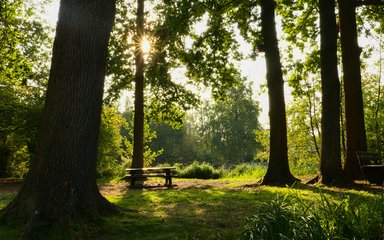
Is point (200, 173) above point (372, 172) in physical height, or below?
below

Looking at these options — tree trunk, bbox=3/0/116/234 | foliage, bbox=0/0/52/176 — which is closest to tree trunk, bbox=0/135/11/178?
foliage, bbox=0/0/52/176

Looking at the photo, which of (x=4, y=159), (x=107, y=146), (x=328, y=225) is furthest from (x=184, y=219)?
(x=4, y=159)

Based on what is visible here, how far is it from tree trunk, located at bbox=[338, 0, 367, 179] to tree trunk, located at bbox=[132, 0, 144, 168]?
953cm

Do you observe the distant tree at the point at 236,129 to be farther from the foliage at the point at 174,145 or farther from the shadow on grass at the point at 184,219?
the shadow on grass at the point at 184,219

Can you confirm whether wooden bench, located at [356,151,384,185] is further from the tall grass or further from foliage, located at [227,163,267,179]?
foliage, located at [227,163,267,179]

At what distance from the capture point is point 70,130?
5.56 m

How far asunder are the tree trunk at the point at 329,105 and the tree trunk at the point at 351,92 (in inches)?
47.1

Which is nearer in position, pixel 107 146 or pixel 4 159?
pixel 107 146

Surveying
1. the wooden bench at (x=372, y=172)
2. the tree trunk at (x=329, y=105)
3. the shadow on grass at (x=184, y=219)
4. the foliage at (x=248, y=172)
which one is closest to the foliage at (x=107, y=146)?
the foliage at (x=248, y=172)

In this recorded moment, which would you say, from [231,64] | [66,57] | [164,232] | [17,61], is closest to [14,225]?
[164,232]

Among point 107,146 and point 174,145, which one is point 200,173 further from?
point 174,145

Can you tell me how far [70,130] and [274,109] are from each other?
863 centimetres

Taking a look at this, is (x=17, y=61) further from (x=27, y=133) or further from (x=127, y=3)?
(x=127, y=3)

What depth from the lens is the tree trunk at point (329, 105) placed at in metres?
11.4
